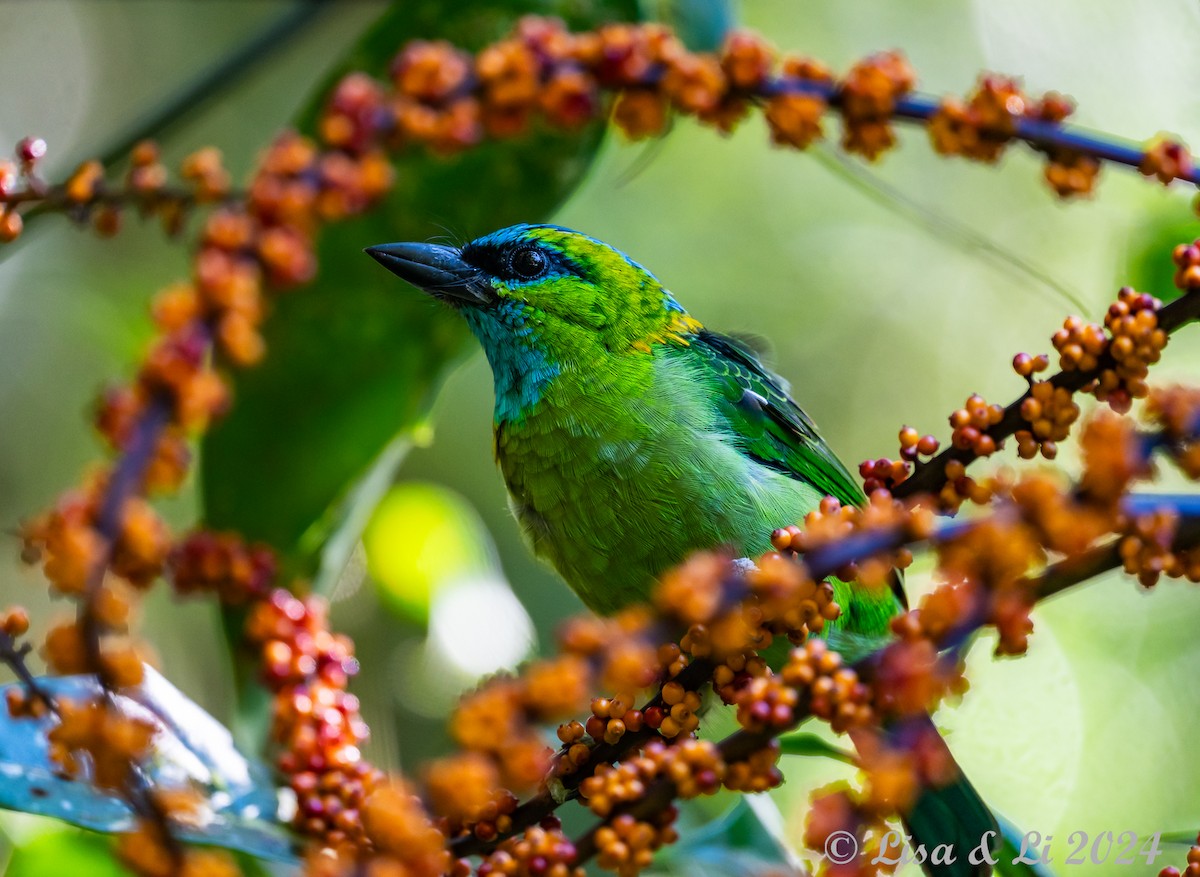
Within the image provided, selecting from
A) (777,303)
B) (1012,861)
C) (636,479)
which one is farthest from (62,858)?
(777,303)

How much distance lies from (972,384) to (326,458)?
4.60 metres

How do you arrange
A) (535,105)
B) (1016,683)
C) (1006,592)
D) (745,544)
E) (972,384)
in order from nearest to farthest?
(1006,592) < (535,105) < (745,544) < (1016,683) < (972,384)

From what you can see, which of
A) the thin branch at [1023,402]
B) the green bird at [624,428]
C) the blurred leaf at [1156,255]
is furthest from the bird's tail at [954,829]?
the blurred leaf at [1156,255]

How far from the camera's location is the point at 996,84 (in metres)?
1.34

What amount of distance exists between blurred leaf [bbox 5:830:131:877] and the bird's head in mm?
1421

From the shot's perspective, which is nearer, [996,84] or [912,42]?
[996,84]

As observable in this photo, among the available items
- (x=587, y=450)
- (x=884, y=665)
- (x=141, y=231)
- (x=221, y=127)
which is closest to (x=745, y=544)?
(x=587, y=450)

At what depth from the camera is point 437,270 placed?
2.76 meters

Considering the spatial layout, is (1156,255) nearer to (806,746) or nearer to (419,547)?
(806,746)

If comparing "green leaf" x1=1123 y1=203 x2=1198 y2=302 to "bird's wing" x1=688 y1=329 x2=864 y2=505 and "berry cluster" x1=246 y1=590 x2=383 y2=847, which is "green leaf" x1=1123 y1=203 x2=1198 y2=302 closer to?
"bird's wing" x1=688 y1=329 x2=864 y2=505

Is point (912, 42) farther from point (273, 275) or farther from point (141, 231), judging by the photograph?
point (273, 275)

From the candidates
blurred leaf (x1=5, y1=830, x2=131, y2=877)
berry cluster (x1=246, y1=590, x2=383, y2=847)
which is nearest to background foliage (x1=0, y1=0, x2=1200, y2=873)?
blurred leaf (x1=5, y1=830, x2=131, y2=877)

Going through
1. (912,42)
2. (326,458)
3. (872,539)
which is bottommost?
(872,539)

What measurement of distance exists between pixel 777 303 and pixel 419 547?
12.1ft
